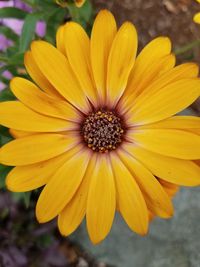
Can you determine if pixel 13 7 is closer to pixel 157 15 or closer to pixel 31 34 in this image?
pixel 31 34

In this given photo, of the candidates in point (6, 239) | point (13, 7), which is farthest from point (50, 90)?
point (6, 239)

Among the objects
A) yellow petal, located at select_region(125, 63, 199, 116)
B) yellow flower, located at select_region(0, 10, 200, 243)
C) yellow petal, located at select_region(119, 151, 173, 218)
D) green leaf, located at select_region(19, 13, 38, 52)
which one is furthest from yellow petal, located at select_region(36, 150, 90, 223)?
green leaf, located at select_region(19, 13, 38, 52)

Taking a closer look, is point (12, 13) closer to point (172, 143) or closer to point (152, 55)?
point (152, 55)

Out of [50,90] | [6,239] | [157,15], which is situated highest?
[50,90]

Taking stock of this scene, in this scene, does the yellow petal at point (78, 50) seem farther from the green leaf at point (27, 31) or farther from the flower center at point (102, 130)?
the green leaf at point (27, 31)

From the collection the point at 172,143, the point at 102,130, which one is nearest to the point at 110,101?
the point at 102,130

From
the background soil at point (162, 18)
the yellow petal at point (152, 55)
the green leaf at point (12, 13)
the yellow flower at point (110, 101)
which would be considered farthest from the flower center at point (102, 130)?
the background soil at point (162, 18)
